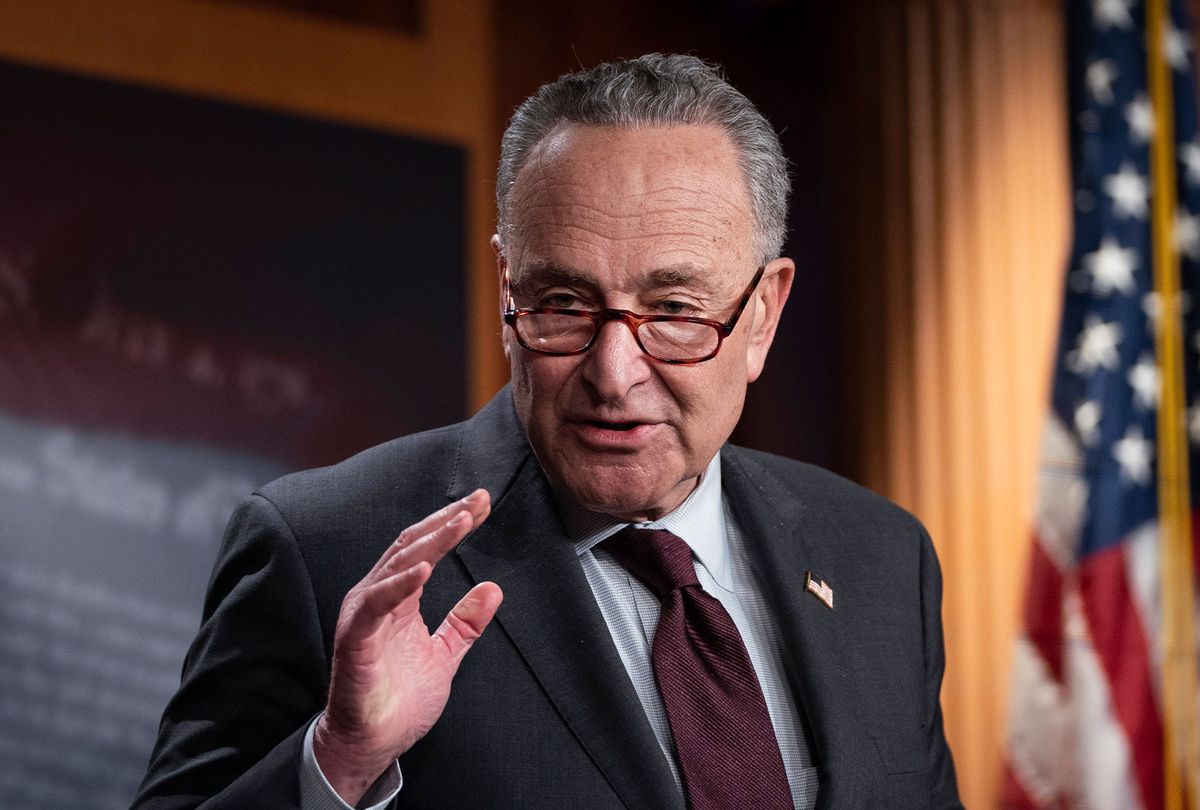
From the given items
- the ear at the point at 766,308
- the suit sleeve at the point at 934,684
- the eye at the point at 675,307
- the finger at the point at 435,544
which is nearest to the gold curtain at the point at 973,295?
the suit sleeve at the point at 934,684

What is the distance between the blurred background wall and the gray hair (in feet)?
6.76

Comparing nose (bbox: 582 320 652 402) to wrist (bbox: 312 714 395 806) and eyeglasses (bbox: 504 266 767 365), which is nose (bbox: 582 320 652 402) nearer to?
eyeglasses (bbox: 504 266 767 365)

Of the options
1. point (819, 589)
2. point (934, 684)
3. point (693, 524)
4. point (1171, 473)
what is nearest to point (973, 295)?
point (1171, 473)

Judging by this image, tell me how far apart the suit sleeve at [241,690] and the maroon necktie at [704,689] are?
0.36 metres

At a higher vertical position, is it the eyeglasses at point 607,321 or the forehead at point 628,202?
the forehead at point 628,202

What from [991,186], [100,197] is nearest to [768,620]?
[100,197]

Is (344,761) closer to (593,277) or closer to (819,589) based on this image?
(593,277)

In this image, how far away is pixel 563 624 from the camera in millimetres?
1420

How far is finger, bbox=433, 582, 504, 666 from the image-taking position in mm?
1259

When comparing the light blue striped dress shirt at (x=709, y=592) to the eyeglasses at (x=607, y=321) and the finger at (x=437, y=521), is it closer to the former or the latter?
the eyeglasses at (x=607, y=321)

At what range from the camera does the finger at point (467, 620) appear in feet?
4.13

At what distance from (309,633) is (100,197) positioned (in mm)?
2282

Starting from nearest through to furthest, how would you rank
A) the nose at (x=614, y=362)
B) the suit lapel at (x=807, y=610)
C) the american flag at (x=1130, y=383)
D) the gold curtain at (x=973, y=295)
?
the nose at (x=614, y=362) < the suit lapel at (x=807, y=610) < the american flag at (x=1130, y=383) < the gold curtain at (x=973, y=295)

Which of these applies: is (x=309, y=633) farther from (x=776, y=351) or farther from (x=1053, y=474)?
(x=776, y=351)
